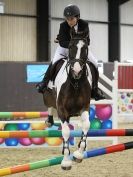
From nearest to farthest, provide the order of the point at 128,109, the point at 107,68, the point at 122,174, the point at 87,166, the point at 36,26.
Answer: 1. the point at 122,174
2. the point at 87,166
3. the point at 128,109
4. the point at 107,68
5. the point at 36,26

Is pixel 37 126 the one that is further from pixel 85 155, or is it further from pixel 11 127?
pixel 85 155

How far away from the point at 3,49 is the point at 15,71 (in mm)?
3379

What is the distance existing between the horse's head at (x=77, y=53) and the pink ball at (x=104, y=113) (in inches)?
163

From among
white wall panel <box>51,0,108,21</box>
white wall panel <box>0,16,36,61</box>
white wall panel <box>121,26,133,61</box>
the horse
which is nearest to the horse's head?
the horse

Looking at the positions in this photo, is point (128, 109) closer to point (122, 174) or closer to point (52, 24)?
point (52, 24)

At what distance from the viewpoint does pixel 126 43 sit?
2116 centimetres

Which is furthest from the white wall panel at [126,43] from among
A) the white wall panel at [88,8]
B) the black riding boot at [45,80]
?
the black riding boot at [45,80]

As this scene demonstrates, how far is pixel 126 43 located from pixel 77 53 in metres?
17.4

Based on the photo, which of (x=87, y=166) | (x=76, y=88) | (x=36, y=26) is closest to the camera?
(x=76, y=88)

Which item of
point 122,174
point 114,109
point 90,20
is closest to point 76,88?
point 122,174

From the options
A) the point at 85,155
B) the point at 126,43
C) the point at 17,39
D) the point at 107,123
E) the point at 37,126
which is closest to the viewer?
the point at 85,155

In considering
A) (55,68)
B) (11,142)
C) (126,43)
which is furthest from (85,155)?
(126,43)

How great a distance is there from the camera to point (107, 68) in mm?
17203

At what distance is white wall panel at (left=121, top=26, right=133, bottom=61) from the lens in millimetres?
21016
